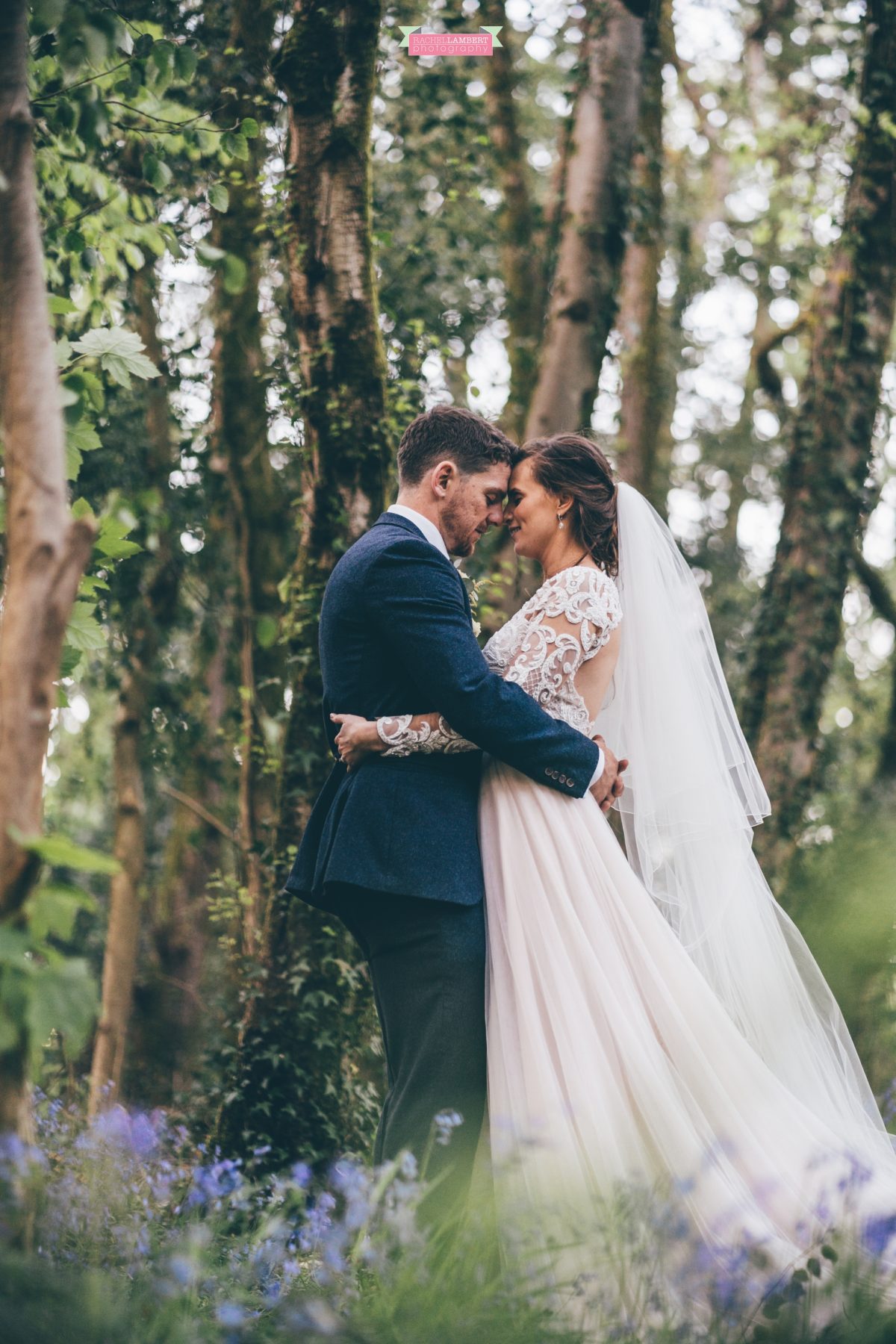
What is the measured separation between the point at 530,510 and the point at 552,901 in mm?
1146

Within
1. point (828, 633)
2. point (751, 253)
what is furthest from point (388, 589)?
point (751, 253)

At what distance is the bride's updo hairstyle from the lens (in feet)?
11.4

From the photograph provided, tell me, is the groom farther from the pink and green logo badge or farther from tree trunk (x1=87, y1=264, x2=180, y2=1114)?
tree trunk (x1=87, y1=264, x2=180, y2=1114)

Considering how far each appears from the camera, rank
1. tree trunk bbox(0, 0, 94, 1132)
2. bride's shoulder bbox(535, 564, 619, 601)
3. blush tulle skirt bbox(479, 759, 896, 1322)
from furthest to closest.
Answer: bride's shoulder bbox(535, 564, 619, 601) → blush tulle skirt bbox(479, 759, 896, 1322) → tree trunk bbox(0, 0, 94, 1132)

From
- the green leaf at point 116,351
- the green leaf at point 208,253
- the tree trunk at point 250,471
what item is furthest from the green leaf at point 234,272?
the tree trunk at point 250,471

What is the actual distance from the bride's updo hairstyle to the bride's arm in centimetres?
86

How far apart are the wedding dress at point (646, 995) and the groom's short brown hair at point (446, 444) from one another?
40cm

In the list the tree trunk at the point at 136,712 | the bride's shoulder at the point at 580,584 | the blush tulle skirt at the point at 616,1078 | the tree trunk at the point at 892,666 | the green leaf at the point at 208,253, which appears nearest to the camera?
the blush tulle skirt at the point at 616,1078

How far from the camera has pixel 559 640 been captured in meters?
3.17

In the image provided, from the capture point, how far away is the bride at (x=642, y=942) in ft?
9.02

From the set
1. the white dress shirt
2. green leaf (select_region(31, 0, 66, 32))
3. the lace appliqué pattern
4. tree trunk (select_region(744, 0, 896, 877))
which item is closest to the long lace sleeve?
the lace appliqué pattern

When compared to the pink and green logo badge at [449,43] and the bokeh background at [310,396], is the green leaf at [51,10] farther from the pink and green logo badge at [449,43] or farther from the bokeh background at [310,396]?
the pink and green logo badge at [449,43]

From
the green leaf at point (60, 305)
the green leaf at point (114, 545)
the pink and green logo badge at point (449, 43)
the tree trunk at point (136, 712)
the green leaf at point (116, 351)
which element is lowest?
the tree trunk at point (136, 712)

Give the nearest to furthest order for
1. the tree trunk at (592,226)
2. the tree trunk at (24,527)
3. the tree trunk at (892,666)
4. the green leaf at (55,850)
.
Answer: the green leaf at (55,850) < the tree trunk at (24,527) < the tree trunk at (592,226) < the tree trunk at (892,666)
